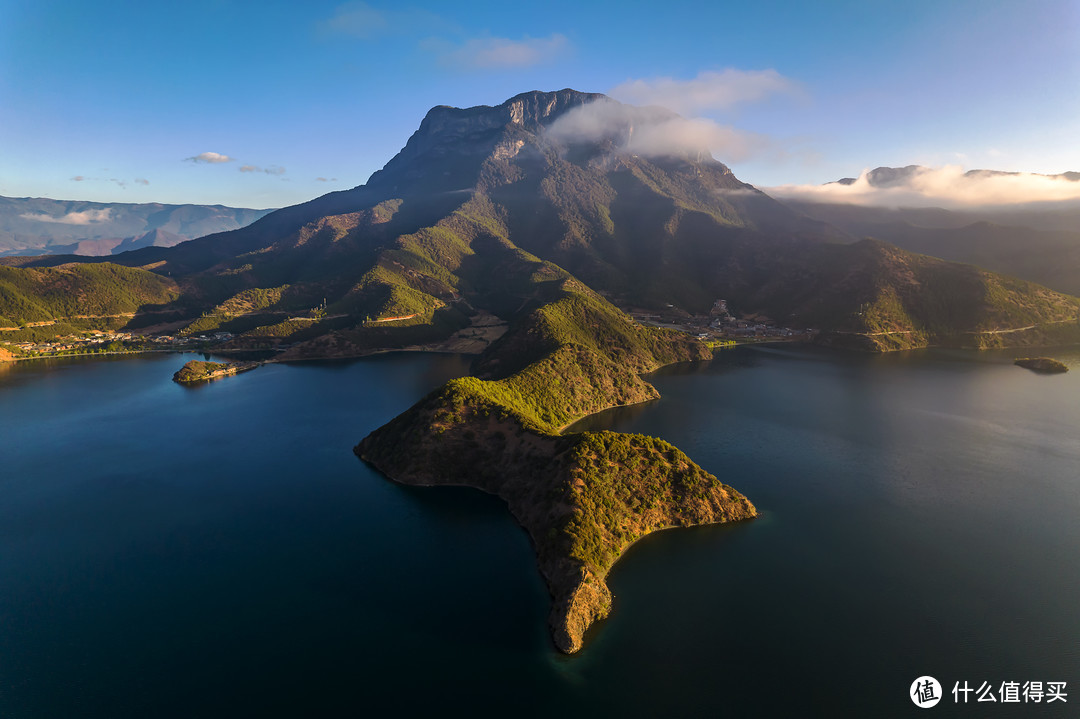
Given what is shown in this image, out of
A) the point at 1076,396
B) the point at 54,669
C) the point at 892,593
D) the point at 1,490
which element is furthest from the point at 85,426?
the point at 1076,396

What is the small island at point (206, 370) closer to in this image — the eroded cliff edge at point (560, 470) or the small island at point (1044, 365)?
the eroded cliff edge at point (560, 470)

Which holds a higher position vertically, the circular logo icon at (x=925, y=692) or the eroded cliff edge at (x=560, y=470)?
the eroded cliff edge at (x=560, y=470)

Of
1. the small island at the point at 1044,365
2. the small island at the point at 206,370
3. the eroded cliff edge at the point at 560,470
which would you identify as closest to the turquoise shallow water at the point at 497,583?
the eroded cliff edge at the point at 560,470

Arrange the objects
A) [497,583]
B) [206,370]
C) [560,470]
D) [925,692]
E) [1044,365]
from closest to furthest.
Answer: [925,692], [497,583], [560,470], [1044,365], [206,370]

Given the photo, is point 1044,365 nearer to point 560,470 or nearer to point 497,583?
point 560,470

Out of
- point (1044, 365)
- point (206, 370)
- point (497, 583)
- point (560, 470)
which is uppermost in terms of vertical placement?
point (560, 470)

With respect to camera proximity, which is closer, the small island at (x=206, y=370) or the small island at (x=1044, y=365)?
the small island at (x=1044, y=365)

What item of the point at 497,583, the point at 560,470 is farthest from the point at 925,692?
the point at 560,470
